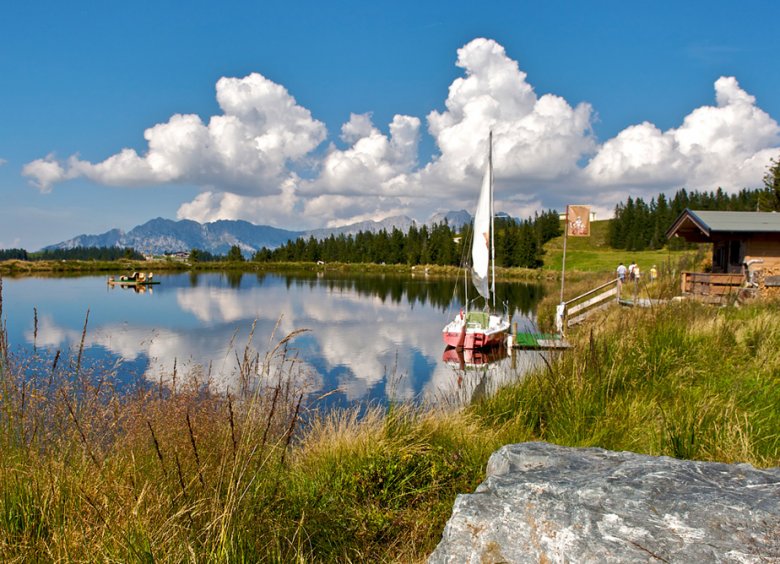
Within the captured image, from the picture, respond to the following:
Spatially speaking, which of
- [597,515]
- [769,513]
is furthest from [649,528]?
[769,513]

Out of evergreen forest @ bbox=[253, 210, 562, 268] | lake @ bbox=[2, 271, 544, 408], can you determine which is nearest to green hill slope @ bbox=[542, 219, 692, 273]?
evergreen forest @ bbox=[253, 210, 562, 268]

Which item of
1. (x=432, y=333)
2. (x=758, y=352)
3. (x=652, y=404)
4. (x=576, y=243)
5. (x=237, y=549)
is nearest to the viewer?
(x=237, y=549)

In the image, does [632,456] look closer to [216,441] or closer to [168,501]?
[168,501]

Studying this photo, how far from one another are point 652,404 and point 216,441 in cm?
460

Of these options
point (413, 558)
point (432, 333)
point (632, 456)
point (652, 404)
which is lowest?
point (432, 333)

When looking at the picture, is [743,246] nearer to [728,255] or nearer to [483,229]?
[728,255]

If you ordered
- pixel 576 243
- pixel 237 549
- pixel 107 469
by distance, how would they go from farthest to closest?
pixel 576 243
pixel 107 469
pixel 237 549

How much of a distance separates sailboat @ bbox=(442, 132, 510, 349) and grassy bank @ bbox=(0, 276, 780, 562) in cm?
1510

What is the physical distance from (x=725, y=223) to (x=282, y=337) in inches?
848

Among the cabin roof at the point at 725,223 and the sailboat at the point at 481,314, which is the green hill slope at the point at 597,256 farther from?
the sailboat at the point at 481,314

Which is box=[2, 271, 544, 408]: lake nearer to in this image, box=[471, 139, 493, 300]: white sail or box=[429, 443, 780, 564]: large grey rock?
box=[471, 139, 493, 300]: white sail

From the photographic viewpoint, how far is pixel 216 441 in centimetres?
404

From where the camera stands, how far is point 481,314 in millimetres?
25609

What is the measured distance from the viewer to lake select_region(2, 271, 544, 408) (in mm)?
11430
